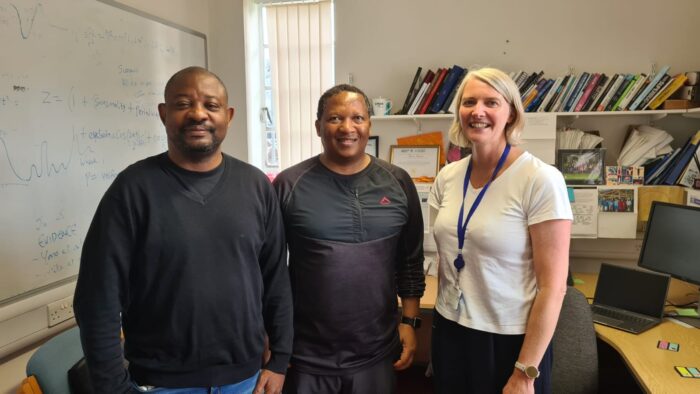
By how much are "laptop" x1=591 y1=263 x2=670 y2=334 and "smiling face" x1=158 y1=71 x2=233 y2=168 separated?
1830mm

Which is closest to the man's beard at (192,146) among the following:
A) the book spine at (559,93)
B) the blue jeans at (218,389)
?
the blue jeans at (218,389)

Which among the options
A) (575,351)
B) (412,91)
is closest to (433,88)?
(412,91)

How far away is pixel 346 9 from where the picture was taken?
9.78 feet

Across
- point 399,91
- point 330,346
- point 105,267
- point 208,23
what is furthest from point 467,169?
point 208,23

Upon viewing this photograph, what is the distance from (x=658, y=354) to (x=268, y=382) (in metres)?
1.46

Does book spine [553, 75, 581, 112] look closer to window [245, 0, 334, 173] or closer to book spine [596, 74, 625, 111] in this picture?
book spine [596, 74, 625, 111]

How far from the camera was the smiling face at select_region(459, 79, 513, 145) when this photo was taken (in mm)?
1392

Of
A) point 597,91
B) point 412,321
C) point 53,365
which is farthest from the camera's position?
point 597,91

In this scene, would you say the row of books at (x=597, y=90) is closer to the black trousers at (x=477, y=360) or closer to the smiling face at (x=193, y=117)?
the black trousers at (x=477, y=360)

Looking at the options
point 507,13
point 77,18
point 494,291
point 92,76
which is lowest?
point 494,291

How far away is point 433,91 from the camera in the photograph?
2.74 meters

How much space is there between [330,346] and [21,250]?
4.06 ft

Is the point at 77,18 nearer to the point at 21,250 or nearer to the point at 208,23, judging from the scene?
the point at 21,250

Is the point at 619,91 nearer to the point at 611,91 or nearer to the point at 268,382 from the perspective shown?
the point at 611,91
